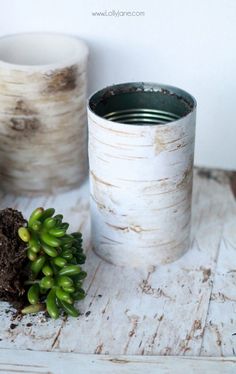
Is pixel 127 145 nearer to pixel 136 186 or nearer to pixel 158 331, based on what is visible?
pixel 136 186

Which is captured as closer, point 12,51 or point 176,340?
point 176,340

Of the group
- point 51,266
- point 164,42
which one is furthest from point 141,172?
point 164,42

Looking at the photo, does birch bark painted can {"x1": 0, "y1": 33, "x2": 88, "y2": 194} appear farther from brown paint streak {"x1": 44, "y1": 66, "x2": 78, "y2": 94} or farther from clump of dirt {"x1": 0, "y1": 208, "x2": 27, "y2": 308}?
clump of dirt {"x1": 0, "y1": 208, "x2": 27, "y2": 308}

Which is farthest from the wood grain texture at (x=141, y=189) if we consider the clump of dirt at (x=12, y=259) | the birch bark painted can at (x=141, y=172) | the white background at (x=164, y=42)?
the white background at (x=164, y=42)

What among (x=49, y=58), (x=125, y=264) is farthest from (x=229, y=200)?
(x=49, y=58)

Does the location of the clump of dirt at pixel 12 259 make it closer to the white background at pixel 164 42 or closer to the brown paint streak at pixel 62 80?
the brown paint streak at pixel 62 80

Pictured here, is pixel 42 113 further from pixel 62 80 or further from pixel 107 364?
pixel 107 364
